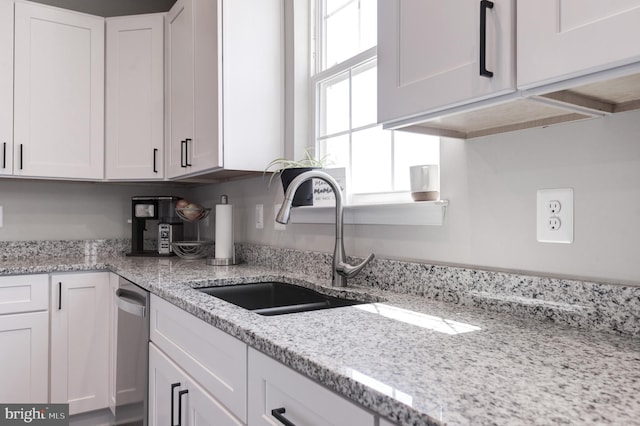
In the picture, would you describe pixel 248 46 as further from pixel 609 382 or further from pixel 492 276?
pixel 609 382

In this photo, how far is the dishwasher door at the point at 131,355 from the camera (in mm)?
1779

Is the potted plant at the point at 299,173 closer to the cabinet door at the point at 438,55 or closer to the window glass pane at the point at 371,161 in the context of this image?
the window glass pane at the point at 371,161

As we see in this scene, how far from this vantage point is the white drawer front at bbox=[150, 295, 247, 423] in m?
1.05

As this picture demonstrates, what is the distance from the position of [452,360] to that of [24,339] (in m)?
2.18

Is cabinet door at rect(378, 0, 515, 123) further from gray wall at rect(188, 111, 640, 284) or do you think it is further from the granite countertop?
the granite countertop

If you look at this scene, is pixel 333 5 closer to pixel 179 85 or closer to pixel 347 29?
pixel 347 29

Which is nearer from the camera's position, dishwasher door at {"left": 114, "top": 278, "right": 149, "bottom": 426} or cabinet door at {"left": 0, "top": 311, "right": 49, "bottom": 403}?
dishwasher door at {"left": 114, "top": 278, "right": 149, "bottom": 426}

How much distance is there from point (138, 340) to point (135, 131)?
1.34 meters

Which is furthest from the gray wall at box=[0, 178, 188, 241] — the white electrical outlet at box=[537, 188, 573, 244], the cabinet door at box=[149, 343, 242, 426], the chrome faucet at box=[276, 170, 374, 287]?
the white electrical outlet at box=[537, 188, 573, 244]

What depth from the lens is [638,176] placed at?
0.91m

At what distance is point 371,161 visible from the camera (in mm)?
1782

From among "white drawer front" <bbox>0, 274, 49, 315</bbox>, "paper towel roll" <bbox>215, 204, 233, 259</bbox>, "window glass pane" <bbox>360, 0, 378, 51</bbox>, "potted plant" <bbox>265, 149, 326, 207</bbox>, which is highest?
"window glass pane" <bbox>360, 0, 378, 51</bbox>

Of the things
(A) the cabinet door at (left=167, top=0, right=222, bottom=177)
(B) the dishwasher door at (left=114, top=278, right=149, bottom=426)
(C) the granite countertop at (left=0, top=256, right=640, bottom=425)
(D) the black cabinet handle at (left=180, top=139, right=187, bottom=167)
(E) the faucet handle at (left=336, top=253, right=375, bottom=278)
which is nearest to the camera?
(C) the granite countertop at (left=0, top=256, right=640, bottom=425)

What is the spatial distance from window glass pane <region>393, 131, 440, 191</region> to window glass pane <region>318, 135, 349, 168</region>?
0.90 ft
